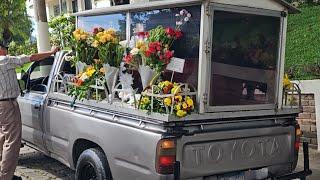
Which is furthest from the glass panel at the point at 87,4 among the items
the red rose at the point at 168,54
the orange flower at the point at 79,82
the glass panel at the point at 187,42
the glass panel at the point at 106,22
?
the red rose at the point at 168,54

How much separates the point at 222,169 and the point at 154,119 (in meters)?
0.81

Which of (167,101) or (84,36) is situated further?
(84,36)

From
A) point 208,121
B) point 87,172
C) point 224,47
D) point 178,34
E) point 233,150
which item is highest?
point 178,34

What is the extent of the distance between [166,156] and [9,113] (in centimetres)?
256

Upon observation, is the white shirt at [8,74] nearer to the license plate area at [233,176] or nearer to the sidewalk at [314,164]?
the license plate area at [233,176]

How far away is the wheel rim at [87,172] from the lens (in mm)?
4823

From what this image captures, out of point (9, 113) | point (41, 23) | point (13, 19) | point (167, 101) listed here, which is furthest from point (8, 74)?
point (13, 19)

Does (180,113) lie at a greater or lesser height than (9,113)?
greater

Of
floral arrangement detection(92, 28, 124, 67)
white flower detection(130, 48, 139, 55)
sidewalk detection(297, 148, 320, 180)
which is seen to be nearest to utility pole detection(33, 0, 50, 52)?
floral arrangement detection(92, 28, 124, 67)

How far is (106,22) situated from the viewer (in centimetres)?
529

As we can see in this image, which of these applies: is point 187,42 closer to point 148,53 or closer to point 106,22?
point 148,53

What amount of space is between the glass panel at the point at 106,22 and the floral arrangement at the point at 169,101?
1.18m

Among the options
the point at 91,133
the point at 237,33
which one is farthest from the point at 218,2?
the point at 91,133

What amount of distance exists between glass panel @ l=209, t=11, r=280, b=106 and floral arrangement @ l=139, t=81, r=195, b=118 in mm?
411
